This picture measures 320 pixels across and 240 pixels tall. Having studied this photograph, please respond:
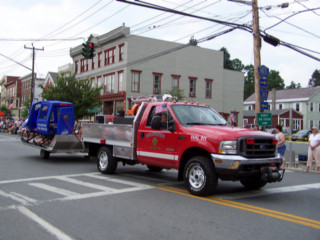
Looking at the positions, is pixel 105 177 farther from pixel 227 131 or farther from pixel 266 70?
pixel 266 70

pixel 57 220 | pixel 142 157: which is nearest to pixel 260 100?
pixel 142 157

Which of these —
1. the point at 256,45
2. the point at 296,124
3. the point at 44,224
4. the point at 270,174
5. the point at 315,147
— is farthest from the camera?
the point at 296,124

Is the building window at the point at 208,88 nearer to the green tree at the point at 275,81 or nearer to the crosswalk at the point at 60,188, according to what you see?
A: the crosswalk at the point at 60,188

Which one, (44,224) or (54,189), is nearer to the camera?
(44,224)

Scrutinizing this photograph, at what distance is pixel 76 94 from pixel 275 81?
232ft

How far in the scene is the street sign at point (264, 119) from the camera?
14.2 metres

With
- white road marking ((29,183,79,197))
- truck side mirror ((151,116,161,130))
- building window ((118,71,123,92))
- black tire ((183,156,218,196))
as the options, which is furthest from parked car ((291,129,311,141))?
white road marking ((29,183,79,197))

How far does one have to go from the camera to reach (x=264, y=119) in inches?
563

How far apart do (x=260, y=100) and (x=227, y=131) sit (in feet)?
26.7

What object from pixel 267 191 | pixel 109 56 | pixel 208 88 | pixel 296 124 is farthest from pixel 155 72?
pixel 296 124

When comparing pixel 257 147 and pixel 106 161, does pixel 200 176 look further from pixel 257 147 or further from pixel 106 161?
pixel 106 161

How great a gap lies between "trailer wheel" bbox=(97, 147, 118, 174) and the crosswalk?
1.13 feet

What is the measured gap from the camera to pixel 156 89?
1382 inches

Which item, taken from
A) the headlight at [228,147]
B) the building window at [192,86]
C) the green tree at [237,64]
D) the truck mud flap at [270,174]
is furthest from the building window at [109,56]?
the green tree at [237,64]
